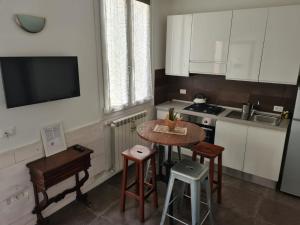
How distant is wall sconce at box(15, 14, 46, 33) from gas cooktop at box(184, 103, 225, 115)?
2.26 meters

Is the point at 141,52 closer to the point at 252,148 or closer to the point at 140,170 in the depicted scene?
the point at 140,170

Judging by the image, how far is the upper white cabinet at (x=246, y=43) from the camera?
2727 millimetres

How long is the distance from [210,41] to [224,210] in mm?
2189

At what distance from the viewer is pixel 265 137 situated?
275 centimetres

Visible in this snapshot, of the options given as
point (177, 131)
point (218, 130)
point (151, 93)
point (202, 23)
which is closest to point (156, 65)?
point (151, 93)

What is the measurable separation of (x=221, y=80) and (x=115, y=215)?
2.46 m

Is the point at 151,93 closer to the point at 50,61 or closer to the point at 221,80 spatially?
the point at 221,80

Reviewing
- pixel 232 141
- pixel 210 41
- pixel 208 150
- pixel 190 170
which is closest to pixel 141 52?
pixel 210 41

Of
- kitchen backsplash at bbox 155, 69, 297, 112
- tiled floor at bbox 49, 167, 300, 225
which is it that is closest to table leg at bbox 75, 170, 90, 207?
tiled floor at bbox 49, 167, 300, 225

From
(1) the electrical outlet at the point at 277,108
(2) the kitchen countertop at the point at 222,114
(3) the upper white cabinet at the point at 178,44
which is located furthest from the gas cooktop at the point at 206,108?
(1) the electrical outlet at the point at 277,108

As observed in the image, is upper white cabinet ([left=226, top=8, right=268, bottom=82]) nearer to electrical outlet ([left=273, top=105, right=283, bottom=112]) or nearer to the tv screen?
electrical outlet ([left=273, top=105, right=283, bottom=112])

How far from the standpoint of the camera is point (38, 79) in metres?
1.95

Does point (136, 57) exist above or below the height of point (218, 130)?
above

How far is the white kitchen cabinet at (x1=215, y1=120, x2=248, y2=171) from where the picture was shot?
2926mm
